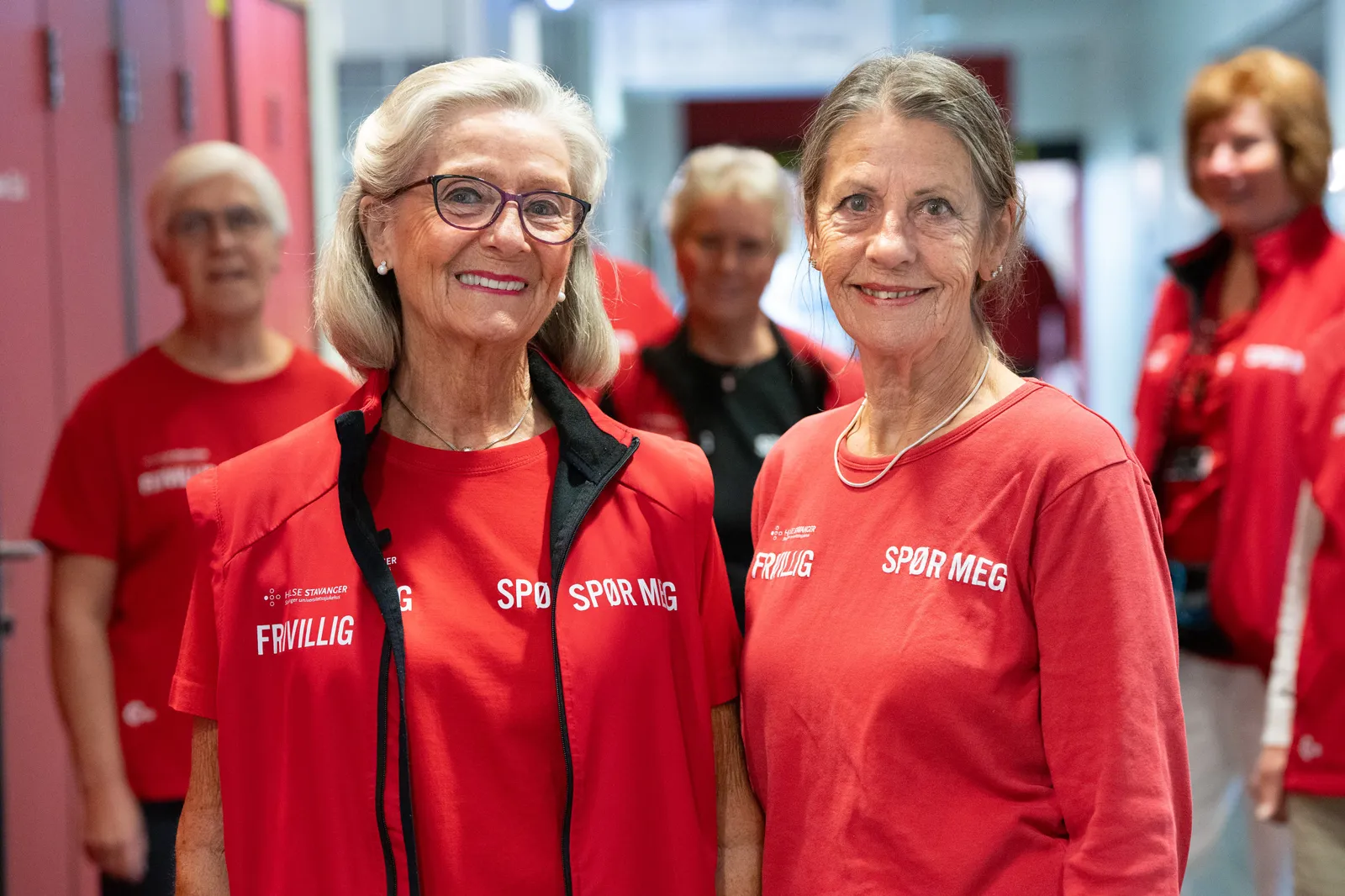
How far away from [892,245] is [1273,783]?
1.57 metres

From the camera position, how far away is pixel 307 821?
1.70 metres

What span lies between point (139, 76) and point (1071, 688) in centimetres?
352

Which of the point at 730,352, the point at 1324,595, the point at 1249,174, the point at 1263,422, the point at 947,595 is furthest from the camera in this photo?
the point at 1249,174

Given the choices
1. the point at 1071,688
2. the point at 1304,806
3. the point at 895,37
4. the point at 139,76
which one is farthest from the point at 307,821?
the point at 895,37

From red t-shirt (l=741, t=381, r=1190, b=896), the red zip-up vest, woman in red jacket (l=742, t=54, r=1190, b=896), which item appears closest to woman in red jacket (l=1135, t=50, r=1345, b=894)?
woman in red jacket (l=742, t=54, r=1190, b=896)

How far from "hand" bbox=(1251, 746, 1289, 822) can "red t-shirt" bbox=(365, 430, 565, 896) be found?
62.5 inches

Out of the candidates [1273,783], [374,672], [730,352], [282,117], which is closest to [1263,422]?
[1273,783]

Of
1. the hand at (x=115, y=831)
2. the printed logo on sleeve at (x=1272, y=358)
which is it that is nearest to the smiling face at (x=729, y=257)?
the printed logo on sleeve at (x=1272, y=358)

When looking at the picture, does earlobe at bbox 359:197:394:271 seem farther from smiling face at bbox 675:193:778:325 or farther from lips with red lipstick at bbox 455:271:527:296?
smiling face at bbox 675:193:778:325

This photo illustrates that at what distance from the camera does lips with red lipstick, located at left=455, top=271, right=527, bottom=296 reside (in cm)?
177

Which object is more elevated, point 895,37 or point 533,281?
point 895,37

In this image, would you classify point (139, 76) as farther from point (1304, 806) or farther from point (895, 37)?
point (1304, 806)

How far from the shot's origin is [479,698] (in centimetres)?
169

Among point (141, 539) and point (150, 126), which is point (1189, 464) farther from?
point (150, 126)
